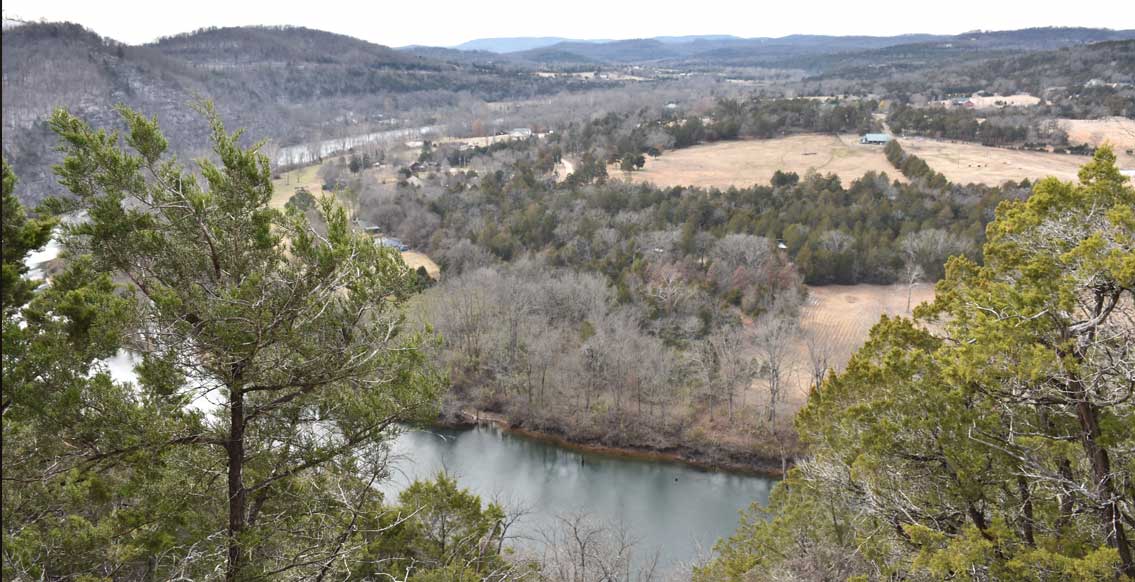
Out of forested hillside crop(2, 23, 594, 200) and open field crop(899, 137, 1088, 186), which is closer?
open field crop(899, 137, 1088, 186)

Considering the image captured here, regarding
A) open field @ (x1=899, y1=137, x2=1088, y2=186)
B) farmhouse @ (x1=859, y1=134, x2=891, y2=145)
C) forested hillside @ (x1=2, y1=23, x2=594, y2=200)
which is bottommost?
open field @ (x1=899, y1=137, x2=1088, y2=186)

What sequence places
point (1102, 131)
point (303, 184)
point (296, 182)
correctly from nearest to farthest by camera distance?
point (1102, 131) < point (303, 184) < point (296, 182)

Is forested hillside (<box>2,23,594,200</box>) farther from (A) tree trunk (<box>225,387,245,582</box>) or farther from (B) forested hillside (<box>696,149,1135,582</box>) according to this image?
(B) forested hillside (<box>696,149,1135,582</box>)

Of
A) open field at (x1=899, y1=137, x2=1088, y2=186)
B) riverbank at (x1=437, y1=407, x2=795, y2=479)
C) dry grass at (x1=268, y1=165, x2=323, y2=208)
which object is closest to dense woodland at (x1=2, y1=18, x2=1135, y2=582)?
riverbank at (x1=437, y1=407, x2=795, y2=479)

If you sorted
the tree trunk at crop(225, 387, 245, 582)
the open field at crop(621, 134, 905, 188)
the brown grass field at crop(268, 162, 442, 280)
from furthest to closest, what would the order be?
the open field at crop(621, 134, 905, 188) → the brown grass field at crop(268, 162, 442, 280) → the tree trunk at crop(225, 387, 245, 582)

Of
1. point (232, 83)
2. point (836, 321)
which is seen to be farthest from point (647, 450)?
point (232, 83)

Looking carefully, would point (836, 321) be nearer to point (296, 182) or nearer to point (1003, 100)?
point (296, 182)

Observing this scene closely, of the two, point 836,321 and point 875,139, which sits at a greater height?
point 875,139
